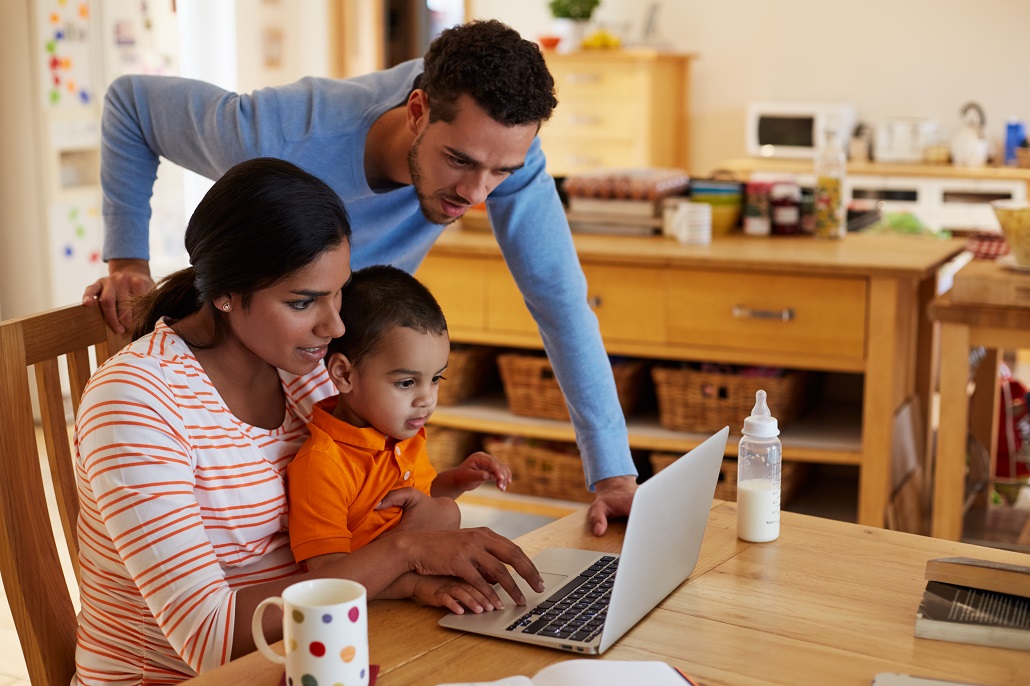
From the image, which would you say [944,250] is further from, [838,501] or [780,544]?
[780,544]

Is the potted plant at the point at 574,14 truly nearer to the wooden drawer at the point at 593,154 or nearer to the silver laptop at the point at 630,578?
the wooden drawer at the point at 593,154

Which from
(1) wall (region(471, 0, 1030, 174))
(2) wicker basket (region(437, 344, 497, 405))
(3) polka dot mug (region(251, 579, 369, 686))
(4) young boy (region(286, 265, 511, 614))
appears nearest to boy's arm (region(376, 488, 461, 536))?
(4) young boy (region(286, 265, 511, 614))

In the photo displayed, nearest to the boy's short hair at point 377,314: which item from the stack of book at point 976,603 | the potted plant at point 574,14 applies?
the stack of book at point 976,603

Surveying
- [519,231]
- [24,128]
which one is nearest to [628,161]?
[24,128]

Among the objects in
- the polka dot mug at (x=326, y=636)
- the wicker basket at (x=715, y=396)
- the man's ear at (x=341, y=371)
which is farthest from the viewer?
the wicker basket at (x=715, y=396)

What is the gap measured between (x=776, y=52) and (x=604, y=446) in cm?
528

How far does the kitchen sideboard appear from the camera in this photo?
2.78 metres

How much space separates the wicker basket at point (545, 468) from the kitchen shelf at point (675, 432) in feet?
0.11

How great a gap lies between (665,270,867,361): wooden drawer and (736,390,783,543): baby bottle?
1484 millimetres

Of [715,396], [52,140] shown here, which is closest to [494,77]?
[715,396]

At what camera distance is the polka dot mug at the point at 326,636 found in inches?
34.5

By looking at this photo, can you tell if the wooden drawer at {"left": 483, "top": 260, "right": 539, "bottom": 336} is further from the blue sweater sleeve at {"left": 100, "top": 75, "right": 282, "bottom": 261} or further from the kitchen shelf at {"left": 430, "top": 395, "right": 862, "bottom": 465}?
the blue sweater sleeve at {"left": 100, "top": 75, "right": 282, "bottom": 261}

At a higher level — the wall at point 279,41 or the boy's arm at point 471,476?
the wall at point 279,41

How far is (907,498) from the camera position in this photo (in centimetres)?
300
